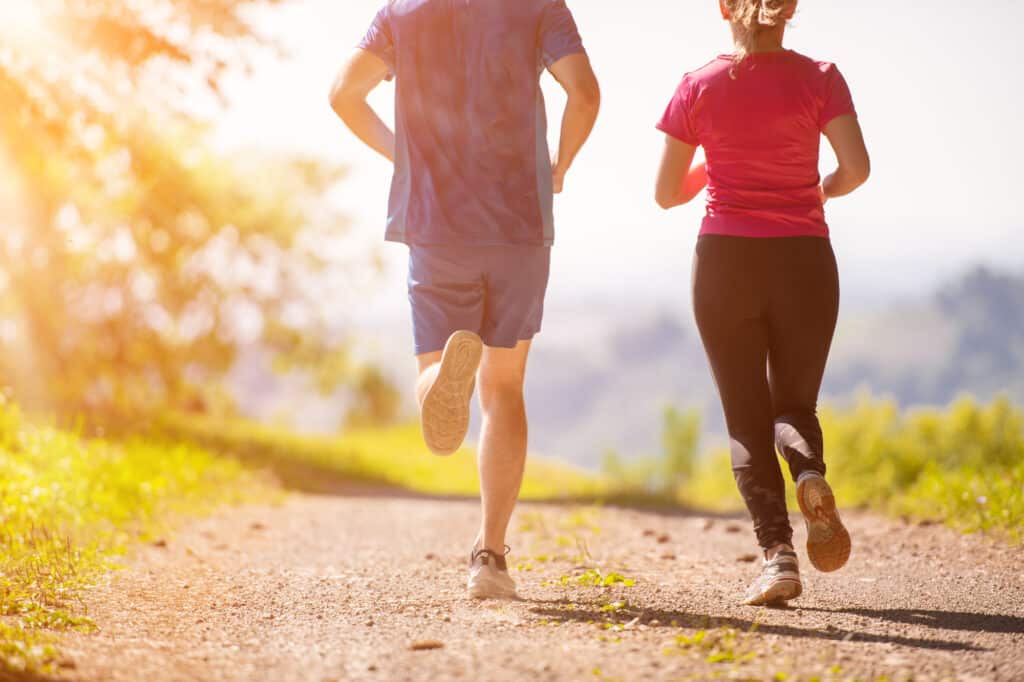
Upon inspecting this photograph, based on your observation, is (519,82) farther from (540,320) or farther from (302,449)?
(302,449)

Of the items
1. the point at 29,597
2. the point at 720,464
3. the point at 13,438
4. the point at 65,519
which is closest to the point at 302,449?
the point at 720,464

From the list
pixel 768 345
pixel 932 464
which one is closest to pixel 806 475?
pixel 768 345

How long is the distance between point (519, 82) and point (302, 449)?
38.3ft

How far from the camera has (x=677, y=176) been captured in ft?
13.3

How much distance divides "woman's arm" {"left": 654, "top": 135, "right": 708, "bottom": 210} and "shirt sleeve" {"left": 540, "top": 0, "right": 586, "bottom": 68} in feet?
1.63

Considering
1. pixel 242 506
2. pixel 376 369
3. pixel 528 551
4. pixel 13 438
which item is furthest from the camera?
pixel 376 369

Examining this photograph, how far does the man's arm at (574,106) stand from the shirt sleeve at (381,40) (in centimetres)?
64

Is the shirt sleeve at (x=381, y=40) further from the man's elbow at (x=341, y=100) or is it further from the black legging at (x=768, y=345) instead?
the black legging at (x=768, y=345)

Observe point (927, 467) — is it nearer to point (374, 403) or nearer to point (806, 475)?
point (806, 475)

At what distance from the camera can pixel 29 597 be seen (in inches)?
168

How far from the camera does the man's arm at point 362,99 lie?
4.12 meters

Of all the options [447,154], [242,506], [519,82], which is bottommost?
[242,506]

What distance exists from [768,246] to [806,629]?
4.44 ft

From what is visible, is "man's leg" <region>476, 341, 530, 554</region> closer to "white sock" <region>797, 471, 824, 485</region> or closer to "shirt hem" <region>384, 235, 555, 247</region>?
"shirt hem" <region>384, 235, 555, 247</region>
